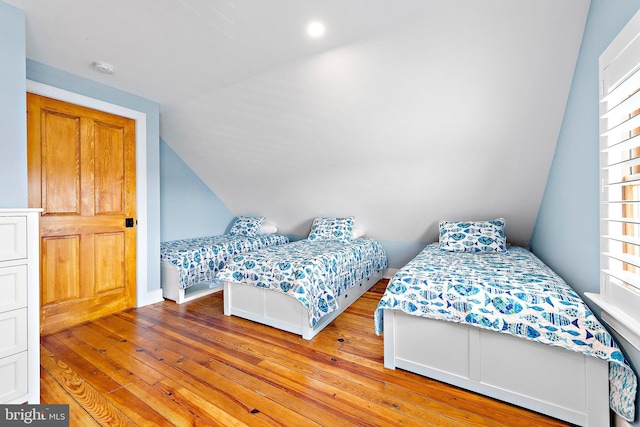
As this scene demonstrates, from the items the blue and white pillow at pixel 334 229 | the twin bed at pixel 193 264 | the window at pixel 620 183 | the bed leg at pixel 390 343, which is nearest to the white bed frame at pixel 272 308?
the twin bed at pixel 193 264

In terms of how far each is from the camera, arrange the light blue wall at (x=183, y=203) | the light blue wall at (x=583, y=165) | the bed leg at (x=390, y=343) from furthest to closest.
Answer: the light blue wall at (x=183, y=203), the bed leg at (x=390, y=343), the light blue wall at (x=583, y=165)

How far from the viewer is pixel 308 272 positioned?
7.54ft

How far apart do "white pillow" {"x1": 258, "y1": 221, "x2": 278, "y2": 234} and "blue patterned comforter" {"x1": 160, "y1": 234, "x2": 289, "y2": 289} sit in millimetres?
753

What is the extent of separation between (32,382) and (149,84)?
2.46 metres

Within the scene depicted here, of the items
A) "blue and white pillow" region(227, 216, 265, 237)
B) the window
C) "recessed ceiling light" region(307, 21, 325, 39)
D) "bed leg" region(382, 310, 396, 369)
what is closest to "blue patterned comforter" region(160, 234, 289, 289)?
"blue and white pillow" region(227, 216, 265, 237)

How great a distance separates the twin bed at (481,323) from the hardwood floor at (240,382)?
111 millimetres

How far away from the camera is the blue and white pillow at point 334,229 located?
3.70 m

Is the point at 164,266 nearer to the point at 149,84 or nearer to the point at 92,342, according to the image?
the point at 92,342

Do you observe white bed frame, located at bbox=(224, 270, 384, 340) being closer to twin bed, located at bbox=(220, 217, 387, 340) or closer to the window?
twin bed, located at bbox=(220, 217, 387, 340)

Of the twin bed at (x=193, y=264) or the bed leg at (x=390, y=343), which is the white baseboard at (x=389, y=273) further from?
the bed leg at (x=390, y=343)

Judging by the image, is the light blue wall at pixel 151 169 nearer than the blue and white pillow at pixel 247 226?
Yes

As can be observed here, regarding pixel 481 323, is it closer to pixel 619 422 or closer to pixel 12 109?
pixel 619 422

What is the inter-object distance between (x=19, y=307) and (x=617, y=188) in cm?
297

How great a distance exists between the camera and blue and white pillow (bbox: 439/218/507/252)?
2788mm
